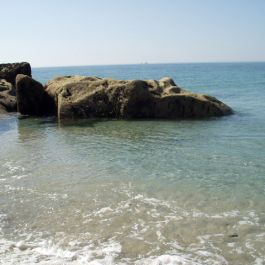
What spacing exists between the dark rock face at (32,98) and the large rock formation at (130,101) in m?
1.70

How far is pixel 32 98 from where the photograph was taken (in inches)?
938

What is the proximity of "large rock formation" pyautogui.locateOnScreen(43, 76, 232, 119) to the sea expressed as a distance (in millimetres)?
4187

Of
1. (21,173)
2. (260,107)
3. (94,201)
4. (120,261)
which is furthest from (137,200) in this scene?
(260,107)

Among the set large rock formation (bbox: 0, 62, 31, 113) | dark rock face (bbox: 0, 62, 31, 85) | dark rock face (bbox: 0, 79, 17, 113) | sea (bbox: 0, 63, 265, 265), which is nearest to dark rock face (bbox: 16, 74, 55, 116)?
dark rock face (bbox: 0, 79, 17, 113)

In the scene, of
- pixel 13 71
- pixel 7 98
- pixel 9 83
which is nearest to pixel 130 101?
pixel 7 98

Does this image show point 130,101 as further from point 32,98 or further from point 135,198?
point 135,198

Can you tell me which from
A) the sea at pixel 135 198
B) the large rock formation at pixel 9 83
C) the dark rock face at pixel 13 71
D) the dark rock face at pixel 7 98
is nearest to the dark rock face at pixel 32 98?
the dark rock face at pixel 7 98

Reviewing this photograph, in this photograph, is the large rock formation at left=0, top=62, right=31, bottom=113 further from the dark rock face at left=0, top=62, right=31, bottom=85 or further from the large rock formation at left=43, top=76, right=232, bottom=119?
the large rock formation at left=43, top=76, right=232, bottom=119

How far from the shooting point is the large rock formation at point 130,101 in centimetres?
2117

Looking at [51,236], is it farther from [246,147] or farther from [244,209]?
[246,147]

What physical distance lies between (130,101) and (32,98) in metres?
6.00

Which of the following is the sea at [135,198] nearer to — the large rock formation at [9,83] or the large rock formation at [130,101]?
the large rock formation at [130,101]

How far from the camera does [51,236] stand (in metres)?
7.72

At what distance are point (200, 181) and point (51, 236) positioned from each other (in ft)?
14.2
